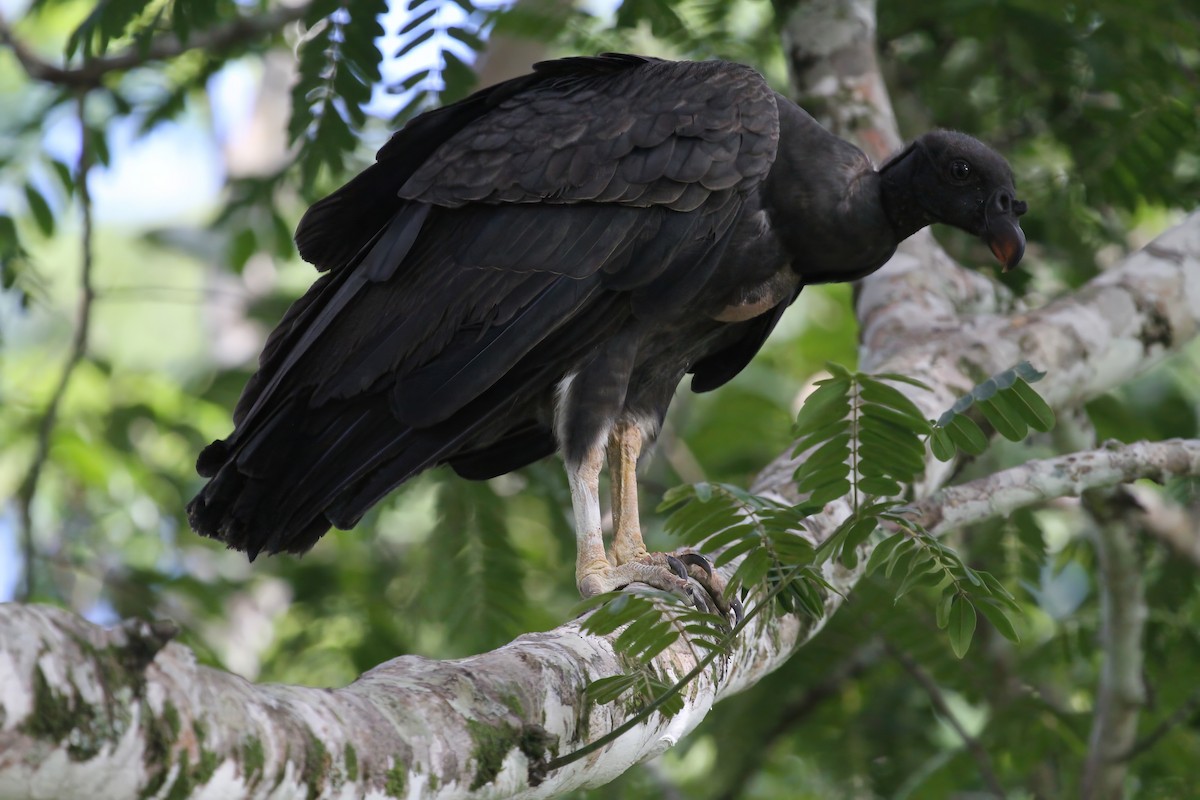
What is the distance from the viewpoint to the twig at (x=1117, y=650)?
485 centimetres

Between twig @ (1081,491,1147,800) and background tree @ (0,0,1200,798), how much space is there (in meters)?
0.01

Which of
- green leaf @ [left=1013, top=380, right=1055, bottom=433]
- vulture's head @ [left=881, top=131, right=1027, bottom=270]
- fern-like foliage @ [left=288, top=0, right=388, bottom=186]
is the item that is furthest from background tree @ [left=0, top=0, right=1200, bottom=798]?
green leaf @ [left=1013, top=380, right=1055, bottom=433]

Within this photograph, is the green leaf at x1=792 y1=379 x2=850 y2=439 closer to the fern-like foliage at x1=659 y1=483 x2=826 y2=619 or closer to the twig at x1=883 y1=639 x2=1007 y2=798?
the fern-like foliage at x1=659 y1=483 x2=826 y2=619

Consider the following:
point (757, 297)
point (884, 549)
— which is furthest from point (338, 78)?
point (884, 549)

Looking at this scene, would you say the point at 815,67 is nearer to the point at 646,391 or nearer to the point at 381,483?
the point at 646,391

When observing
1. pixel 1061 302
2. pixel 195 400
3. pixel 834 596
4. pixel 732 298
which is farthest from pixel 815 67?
pixel 195 400

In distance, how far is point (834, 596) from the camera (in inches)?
141

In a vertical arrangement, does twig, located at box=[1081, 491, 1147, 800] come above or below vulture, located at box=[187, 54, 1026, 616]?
below

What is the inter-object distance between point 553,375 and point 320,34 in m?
1.72

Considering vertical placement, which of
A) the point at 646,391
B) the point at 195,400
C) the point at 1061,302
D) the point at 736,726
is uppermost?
the point at 646,391

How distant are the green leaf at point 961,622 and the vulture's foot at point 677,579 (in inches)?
34.6

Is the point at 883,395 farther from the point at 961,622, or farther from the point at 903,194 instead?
the point at 903,194

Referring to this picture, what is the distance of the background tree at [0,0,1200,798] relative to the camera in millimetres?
4871

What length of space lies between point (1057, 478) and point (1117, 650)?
1549mm
